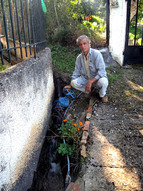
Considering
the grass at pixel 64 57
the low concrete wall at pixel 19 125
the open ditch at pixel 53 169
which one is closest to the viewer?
the low concrete wall at pixel 19 125

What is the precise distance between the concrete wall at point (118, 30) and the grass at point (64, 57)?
1.53 m

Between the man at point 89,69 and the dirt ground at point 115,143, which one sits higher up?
the man at point 89,69

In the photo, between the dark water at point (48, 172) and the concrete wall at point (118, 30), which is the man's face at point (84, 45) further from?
the concrete wall at point (118, 30)

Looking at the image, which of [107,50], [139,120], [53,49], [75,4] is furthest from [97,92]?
[75,4]

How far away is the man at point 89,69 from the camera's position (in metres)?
3.98

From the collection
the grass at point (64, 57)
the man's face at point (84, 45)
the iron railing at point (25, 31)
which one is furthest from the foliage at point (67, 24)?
the man's face at point (84, 45)

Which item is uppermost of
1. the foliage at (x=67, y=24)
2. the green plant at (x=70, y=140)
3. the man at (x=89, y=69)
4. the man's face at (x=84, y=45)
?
the foliage at (x=67, y=24)

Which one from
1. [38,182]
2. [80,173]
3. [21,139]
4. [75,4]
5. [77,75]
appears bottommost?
[38,182]

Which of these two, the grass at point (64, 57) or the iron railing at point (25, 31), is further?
the grass at point (64, 57)

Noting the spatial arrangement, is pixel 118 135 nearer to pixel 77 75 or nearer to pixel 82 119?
pixel 82 119

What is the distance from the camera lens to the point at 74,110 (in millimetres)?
4348

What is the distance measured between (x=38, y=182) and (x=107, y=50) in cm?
590

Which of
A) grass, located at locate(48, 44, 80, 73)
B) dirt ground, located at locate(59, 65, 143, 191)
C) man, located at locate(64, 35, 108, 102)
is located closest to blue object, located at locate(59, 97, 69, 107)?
dirt ground, located at locate(59, 65, 143, 191)

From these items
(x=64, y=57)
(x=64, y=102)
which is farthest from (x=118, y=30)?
(x=64, y=102)
